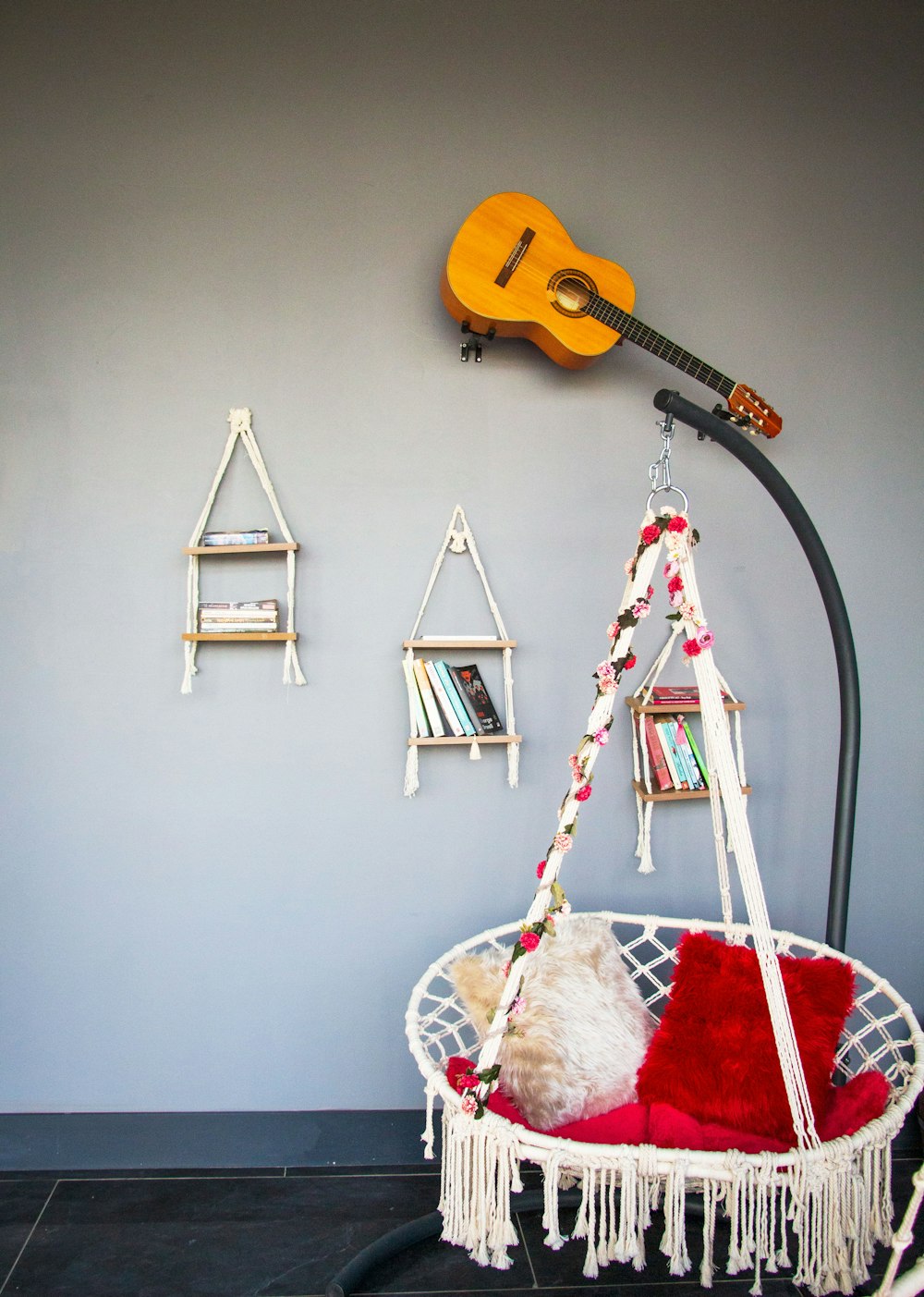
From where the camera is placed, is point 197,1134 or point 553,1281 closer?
point 553,1281

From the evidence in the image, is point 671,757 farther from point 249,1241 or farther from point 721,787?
point 249,1241

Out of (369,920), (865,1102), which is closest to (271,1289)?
(369,920)

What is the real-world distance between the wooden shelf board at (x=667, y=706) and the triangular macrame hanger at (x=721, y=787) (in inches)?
22.6

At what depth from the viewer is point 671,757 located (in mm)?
2359

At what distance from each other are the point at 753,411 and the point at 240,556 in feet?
4.39

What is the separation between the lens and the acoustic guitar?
227 centimetres

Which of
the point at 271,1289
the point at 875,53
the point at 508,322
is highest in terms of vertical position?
the point at 875,53

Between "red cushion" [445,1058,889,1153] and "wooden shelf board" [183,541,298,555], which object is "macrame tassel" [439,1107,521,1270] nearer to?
"red cushion" [445,1058,889,1153]

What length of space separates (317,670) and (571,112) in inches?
64.9

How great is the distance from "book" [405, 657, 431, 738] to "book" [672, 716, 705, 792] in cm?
64

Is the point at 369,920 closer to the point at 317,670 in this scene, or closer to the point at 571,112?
the point at 317,670

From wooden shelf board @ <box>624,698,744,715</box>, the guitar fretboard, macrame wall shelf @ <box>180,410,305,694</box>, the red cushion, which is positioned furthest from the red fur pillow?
the guitar fretboard

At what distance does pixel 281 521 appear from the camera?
7.73 feet

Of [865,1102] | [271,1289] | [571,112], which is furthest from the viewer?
[571,112]
